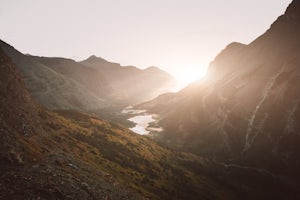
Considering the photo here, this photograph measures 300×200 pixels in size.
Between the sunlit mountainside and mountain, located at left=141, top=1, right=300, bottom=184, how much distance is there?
0.41 metres

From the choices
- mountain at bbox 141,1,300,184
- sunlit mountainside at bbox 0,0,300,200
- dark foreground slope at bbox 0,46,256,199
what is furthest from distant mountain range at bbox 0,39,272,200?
mountain at bbox 141,1,300,184

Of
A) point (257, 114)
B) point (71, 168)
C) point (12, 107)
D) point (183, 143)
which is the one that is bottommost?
point (183, 143)

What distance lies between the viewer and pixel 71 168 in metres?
30.7

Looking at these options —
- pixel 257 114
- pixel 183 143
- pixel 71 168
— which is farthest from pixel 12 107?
pixel 257 114

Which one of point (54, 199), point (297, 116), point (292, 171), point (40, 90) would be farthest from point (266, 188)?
point (40, 90)

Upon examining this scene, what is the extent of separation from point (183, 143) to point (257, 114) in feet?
119

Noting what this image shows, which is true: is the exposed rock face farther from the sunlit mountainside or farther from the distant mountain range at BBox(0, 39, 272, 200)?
the sunlit mountainside

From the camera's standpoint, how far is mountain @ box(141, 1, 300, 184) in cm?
8875

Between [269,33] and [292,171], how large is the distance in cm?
9201

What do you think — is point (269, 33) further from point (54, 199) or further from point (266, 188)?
point (54, 199)

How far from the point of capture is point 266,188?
238ft

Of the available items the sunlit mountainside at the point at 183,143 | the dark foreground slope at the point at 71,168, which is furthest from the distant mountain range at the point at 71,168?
the sunlit mountainside at the point at 183,143

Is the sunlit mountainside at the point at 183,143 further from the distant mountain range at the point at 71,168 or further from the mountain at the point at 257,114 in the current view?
the mountain at the point at 257,114

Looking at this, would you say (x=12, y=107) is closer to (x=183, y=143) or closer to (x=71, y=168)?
(x=71, y=168)
